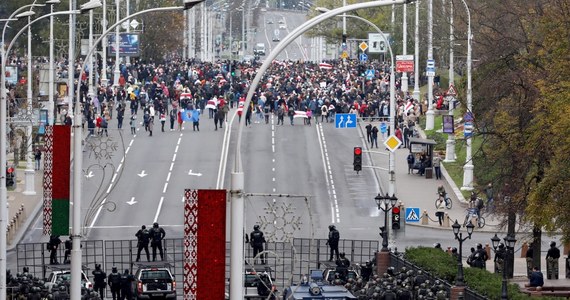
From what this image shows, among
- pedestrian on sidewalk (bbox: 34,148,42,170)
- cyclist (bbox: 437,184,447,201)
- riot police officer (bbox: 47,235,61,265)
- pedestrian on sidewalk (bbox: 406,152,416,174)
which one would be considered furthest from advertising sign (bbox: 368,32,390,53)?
riot police officer (bbox: 47,235,61,265)

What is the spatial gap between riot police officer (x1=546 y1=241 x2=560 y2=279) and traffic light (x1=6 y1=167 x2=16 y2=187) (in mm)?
28999

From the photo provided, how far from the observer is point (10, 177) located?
7750 centimetres

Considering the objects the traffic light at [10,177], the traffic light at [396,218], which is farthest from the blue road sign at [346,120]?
the traffic light at [396,218]

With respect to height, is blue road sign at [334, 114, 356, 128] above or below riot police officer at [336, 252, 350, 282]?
above

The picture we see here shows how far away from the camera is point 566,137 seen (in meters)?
49.5

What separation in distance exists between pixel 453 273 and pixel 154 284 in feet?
28.6

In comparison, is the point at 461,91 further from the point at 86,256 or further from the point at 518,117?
the point at 86,256

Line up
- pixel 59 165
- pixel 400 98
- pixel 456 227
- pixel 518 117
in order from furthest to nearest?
pixel 400 98 < pixel 518 117 < pixel 456 227 < pixel 59 165

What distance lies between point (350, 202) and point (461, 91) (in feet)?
24.2

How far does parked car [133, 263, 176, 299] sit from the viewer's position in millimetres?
51875

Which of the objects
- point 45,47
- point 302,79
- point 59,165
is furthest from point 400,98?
point 59,165

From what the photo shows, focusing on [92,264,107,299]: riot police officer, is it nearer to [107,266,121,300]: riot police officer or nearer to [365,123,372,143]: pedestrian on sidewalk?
[107,266,121,300]: riot police officer

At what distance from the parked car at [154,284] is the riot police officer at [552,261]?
38.9ft

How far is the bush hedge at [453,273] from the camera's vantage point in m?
46.0
